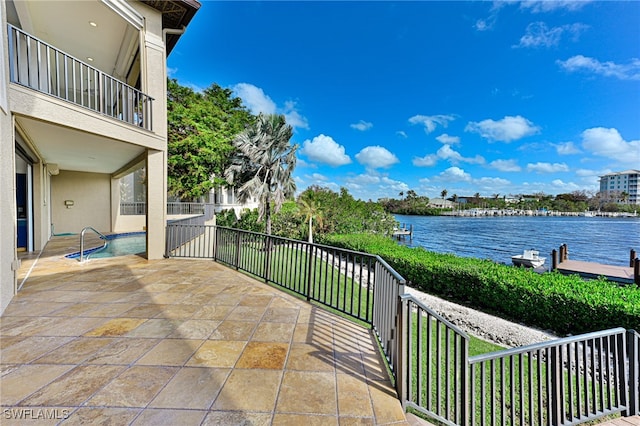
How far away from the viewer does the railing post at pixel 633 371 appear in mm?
2402

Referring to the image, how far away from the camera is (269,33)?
15625 millimetres

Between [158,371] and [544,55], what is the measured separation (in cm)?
2362

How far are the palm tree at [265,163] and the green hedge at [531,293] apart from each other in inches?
299

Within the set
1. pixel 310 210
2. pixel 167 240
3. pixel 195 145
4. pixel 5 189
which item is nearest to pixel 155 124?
pixel 167 240

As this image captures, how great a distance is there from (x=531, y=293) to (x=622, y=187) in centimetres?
Result: 9485

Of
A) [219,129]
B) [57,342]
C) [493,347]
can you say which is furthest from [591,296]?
[219,129]

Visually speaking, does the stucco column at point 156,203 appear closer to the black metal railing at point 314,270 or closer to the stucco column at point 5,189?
the black metal railing at point 314,270

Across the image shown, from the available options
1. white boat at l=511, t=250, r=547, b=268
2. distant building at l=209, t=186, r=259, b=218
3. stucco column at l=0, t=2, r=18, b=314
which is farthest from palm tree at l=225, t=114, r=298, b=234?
white boat at l=511, t=250, r=547, b=268

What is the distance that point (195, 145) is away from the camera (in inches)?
571

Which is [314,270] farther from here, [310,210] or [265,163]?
[310,210]

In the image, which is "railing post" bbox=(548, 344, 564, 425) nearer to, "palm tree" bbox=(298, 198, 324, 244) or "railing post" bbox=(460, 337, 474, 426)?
"railing post" bbox=(460, 337, 474, 426)

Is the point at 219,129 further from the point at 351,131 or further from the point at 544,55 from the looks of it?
the point at 544,55

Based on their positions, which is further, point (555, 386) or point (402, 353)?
point (555, 386)

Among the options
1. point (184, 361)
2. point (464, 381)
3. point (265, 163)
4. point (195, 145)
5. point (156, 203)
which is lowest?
point (184, 361)
